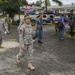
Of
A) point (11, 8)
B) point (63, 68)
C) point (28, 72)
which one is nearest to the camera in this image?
point (28, 72)

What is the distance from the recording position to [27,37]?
30.2 feet

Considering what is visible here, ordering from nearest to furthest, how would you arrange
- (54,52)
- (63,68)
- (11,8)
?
(63,68)
(54,52)
(11,8)

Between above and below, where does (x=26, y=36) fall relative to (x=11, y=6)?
above

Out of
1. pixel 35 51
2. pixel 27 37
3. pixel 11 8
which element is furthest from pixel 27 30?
pixel 11 8

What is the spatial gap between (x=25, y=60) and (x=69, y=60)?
166 centimetres

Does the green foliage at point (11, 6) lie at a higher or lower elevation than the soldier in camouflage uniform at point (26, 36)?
lower

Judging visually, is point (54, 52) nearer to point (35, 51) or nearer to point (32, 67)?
point (35, 51)

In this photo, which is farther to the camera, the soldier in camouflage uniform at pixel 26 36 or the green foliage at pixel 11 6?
the green foliage at pixel 11 6

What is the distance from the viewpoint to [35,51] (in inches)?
495

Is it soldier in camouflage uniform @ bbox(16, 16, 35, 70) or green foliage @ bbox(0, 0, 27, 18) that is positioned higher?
soldier in camouflage uniform @ bbox(16, 16, 35, 70)

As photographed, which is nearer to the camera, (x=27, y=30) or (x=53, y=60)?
(x=27, y=30)

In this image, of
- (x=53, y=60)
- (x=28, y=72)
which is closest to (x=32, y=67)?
(x=28, y=72)

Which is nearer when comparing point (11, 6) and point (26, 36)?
point (26, 36)

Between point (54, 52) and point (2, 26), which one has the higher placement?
point (2, 26)
